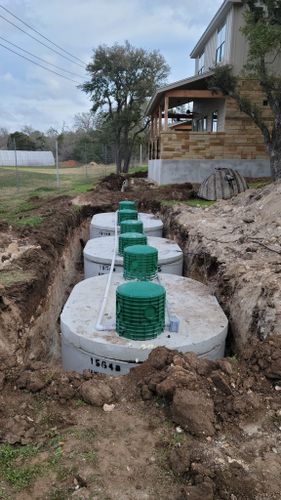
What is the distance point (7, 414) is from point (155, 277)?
3.55 metres

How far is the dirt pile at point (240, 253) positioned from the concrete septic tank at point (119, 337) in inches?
14.4

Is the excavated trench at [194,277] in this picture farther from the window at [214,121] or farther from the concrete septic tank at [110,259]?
the window at [214,121]

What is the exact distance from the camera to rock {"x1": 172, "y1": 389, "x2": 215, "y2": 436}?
2947mm

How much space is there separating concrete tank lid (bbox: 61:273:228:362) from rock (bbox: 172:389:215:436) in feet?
4.31

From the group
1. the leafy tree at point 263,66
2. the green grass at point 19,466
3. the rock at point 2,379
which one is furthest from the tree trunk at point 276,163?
the green grass at point 19,466

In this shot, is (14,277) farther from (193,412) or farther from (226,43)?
(226,43)

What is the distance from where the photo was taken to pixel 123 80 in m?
26.9

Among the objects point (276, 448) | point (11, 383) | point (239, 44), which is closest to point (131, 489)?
point (276, 448)

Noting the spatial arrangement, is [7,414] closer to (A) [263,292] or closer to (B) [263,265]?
(A) [263,292]

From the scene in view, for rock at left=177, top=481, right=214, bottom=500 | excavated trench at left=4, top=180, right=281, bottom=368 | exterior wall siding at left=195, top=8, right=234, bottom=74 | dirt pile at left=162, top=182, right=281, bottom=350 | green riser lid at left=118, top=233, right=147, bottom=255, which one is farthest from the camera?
exterior wall siding at left=195, top=8, right=234, bottom=74

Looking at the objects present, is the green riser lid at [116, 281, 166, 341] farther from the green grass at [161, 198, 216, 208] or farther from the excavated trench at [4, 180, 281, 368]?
the green grass at [161, 198, 216, 208]

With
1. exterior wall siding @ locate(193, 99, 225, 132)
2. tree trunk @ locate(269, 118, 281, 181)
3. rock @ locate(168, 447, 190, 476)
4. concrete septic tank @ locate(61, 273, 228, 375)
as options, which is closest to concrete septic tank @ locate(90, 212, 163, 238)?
concrete septic tank @ locate(61, 273, 228, 375)

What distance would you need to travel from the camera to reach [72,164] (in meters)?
46.6

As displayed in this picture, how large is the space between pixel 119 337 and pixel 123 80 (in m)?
25.4
